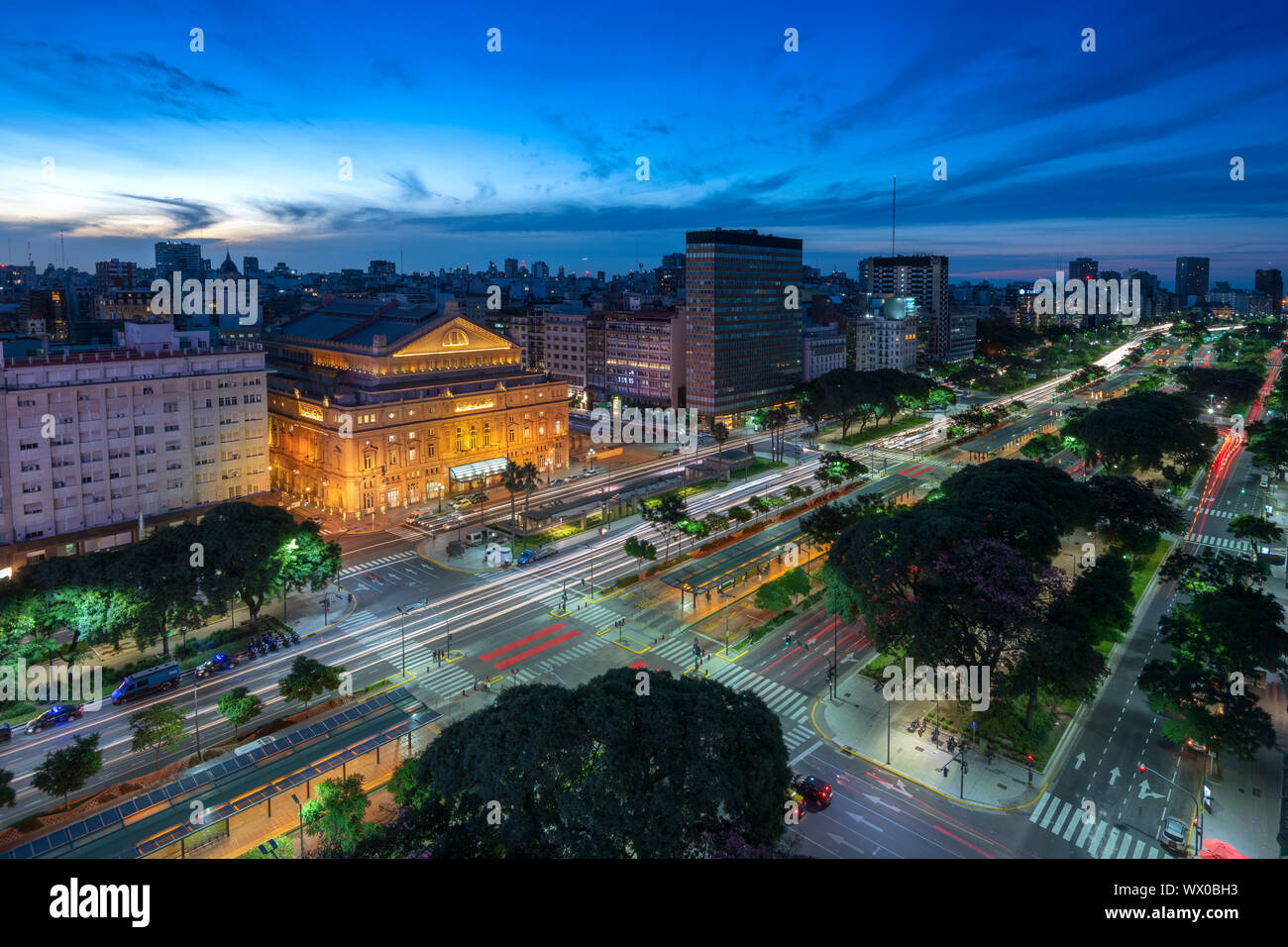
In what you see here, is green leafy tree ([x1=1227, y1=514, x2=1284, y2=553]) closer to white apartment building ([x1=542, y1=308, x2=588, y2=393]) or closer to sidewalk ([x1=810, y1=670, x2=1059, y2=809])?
sidewalk ([x1=810, y1=670, x2=1059, y2=809])

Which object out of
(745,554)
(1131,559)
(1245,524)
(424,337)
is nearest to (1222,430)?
(1245,524)

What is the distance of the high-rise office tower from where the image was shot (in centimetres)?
13612

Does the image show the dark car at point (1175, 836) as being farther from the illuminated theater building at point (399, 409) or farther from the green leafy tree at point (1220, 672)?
the illuminated theater building at point (399, 409)

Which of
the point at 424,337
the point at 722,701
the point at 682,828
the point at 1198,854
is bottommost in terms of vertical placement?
the point at 1198,854

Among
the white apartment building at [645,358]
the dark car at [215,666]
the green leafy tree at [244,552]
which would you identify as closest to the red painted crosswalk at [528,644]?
the dark car at [215,666]

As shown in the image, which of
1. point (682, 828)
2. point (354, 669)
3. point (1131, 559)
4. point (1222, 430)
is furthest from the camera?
point (1222, 430)

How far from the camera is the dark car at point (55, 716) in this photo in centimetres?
4631

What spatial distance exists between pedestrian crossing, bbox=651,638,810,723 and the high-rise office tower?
282ft

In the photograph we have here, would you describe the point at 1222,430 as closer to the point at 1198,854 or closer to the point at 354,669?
the point at 1198,854

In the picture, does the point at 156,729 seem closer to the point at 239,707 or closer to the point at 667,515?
the point at 239,707

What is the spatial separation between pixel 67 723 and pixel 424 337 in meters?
62.8

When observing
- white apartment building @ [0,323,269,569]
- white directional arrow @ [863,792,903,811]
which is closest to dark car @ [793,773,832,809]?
white directional arrow @ [863,792,903,811]

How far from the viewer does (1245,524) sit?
73.7 m

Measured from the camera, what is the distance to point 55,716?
47000 mm
